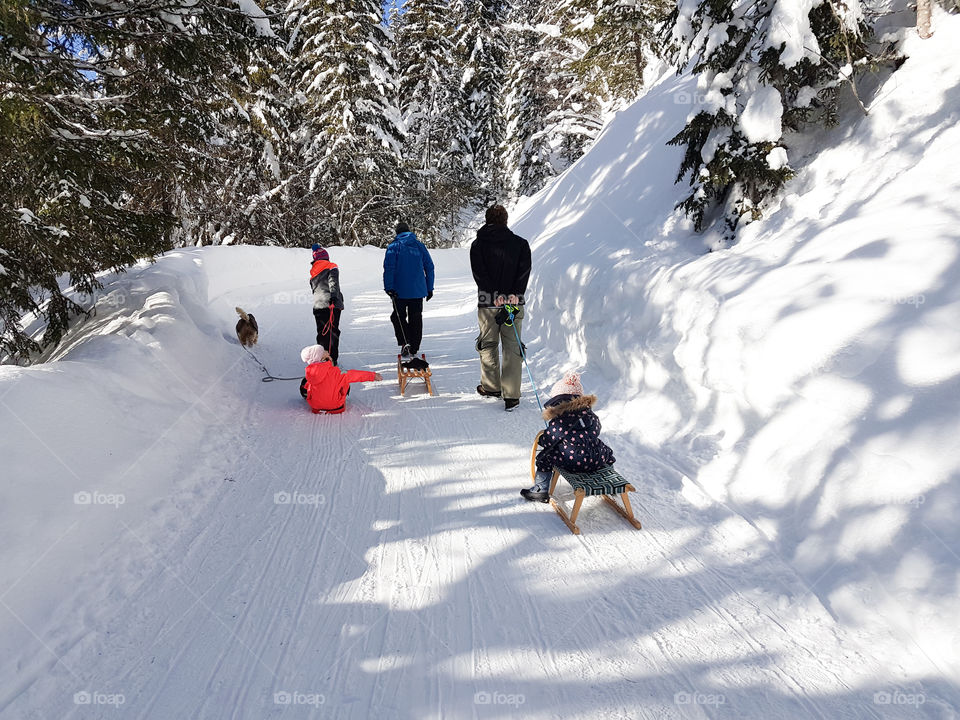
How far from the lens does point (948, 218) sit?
3969 millimetres

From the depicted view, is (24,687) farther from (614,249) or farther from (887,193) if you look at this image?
(614,249)

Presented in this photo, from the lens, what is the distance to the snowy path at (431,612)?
94.7 inches

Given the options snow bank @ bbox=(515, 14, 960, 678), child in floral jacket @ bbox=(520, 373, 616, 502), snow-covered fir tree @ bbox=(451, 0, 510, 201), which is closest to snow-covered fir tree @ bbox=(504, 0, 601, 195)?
snow-covered fir tree @ bbox=(451, 0, 510, 201)

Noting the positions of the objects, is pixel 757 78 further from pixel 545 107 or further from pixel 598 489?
pixel 545 107

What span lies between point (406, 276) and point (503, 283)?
178 centimetres

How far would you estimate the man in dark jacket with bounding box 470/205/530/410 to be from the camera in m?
5.89

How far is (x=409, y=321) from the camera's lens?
24.8ft

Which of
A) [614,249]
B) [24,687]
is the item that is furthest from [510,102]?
[24,687]

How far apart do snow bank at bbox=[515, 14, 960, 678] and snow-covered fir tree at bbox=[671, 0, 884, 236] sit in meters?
0.50

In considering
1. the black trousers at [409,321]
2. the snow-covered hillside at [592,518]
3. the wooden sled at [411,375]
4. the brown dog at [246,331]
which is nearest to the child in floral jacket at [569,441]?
the snow-covered hillside at [592,518]

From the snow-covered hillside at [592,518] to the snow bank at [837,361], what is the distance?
2 centimetres

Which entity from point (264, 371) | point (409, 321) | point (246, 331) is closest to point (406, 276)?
point (409, 321)

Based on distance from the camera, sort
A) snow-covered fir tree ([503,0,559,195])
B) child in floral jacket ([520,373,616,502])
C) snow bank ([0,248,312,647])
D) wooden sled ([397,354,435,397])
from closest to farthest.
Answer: snow bank ([0,248,312,647]) → child in floral jacket ([520,373,616,502]) → wooden sled ([397,354,435,397]) → snow-covered fir tree ([503,0,559,195])

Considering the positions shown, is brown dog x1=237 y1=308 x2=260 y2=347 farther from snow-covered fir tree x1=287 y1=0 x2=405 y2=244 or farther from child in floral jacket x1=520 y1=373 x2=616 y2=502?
snow-covered fir tree x1=287 y1=0 x2=405 y2=244
